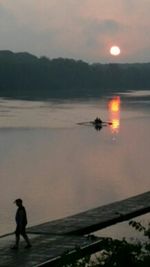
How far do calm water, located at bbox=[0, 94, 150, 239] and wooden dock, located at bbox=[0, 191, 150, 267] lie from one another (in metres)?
3.00

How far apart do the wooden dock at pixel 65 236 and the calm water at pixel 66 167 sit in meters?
3.00

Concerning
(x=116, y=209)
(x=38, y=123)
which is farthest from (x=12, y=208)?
(x=38, y=123)

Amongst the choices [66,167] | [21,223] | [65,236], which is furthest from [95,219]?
[66,167]

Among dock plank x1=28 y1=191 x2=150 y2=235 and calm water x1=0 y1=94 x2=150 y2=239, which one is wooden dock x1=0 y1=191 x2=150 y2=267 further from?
calm water x1=0 y1=94 x2=150 y2=239

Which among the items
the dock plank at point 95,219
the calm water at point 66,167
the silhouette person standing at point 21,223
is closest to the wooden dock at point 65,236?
the dock plank at point 95,219

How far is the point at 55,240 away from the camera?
67.6ft

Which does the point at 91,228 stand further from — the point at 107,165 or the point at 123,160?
the point at 123,160

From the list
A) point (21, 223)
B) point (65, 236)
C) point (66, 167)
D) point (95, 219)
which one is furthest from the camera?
point (66, 167)

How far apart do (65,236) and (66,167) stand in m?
28.3

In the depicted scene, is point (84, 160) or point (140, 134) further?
point (140, 134)

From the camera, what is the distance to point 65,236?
70.0ft

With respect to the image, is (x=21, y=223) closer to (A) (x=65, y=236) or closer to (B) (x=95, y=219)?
(A) (x=65, y=236)

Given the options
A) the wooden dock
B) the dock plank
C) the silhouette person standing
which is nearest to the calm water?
the dock plank

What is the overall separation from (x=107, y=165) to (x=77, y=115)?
6414 cm
